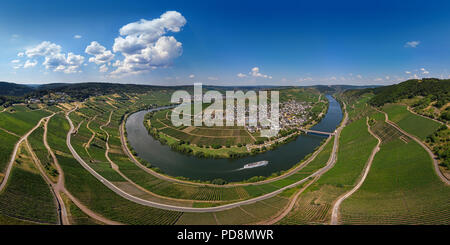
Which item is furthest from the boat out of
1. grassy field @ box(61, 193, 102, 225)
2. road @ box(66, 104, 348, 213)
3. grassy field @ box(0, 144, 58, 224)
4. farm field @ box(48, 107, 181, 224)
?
grassy field @ box(0, 144, 58, 224)

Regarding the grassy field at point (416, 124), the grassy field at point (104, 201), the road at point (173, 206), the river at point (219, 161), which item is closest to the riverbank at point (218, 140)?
the river at point (219, 161)

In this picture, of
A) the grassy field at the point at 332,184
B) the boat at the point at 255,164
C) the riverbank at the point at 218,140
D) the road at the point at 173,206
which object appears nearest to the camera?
the grassy field at the point at 332,184

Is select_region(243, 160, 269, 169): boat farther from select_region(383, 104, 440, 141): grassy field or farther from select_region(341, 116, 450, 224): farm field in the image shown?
select_region(383, 104, 440, 141): grassy field

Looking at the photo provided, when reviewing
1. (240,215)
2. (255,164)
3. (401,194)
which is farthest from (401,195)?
(255,164)

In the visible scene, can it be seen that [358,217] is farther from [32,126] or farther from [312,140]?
[32,126]

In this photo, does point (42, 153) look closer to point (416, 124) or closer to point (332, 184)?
point (332, 184)

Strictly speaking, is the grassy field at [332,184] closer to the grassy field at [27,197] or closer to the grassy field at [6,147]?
the grassy field at [27,197]
